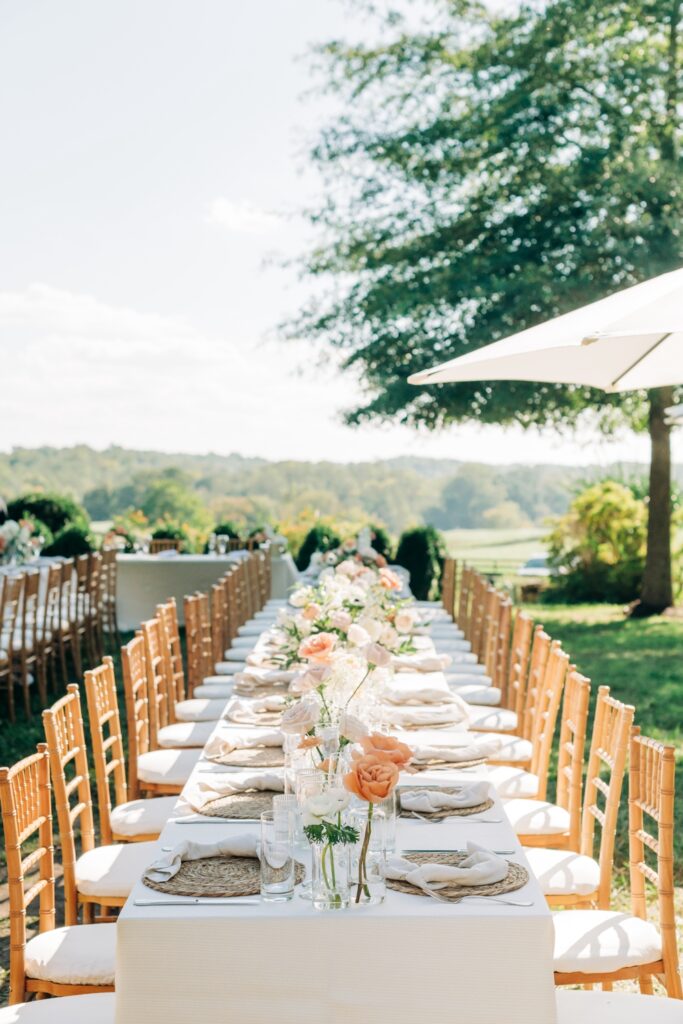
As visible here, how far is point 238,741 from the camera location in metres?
3.68

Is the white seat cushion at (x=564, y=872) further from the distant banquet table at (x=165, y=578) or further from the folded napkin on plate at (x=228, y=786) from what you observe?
the distant banquet table at (x=165, y=578)

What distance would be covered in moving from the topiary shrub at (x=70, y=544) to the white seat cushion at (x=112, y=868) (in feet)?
33.3

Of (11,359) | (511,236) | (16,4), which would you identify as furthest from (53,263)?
(511,236)

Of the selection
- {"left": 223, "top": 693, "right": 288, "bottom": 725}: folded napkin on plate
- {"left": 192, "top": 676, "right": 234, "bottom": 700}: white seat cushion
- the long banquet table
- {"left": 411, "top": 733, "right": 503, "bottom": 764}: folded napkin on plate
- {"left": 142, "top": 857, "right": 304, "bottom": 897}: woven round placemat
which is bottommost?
{"left": 192, "top": 676, "right": 234, "bottom": 700}: white seat cushion

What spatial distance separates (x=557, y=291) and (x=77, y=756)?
9.35m

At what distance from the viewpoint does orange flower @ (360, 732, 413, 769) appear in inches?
86.0

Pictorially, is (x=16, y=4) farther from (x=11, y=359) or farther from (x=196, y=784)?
(x=11, y=359)

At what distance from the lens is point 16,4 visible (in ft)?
46.3

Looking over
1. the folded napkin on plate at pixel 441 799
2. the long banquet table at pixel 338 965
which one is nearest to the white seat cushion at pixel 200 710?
the folded napkin on plate at pixel 441 799

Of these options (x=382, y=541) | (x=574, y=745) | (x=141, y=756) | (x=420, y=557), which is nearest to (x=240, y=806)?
(x=574, y=745)

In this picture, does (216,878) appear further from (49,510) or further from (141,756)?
(49,510)

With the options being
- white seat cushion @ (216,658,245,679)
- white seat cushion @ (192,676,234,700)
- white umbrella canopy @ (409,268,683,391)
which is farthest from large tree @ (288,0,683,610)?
white umbrella canopy @ (409,268,683,391)

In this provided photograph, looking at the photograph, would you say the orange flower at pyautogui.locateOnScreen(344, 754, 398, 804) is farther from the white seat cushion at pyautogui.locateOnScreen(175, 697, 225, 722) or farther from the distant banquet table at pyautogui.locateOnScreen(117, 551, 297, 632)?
the distant banquet table at pyautogui.locateOnScreen(117, 551, 297, 632)

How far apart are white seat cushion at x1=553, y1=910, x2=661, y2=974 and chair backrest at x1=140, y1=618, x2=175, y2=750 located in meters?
2.42
